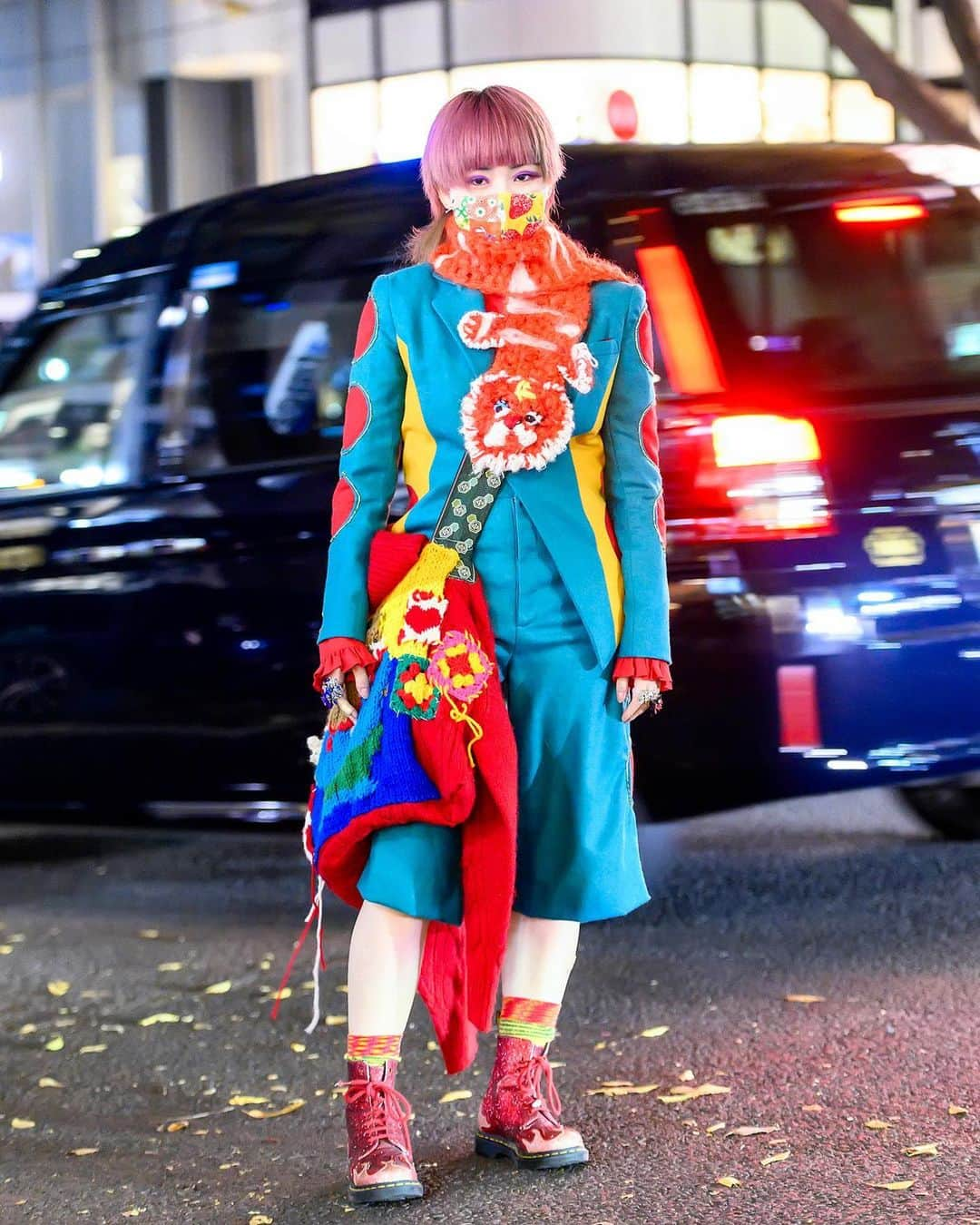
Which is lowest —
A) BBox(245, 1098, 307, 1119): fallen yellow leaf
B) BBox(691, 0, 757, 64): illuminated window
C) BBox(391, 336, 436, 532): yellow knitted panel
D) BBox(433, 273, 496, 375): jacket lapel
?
BBox(245, 1098, 307, 1119): fallen yellow leaf

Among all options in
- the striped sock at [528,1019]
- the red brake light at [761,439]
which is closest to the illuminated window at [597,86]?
the red brake light at [761,439]

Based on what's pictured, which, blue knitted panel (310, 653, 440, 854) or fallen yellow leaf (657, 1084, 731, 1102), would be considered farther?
fallen yellow leaf (657, 1084, 731, 1102)

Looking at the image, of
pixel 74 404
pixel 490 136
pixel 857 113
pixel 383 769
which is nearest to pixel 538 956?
pixel 383 769

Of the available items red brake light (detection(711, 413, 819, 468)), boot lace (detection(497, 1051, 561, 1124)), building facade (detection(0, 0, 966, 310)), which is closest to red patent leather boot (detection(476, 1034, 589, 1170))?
boot lace (detection(497, 1051, 561, 1124))

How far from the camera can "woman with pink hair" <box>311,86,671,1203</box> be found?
11.1 feet

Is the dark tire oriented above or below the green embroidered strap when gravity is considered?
below

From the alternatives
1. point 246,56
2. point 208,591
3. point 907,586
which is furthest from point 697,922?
point 246,56

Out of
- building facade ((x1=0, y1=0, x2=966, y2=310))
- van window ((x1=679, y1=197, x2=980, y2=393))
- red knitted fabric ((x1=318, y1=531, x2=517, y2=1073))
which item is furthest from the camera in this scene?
building facade ((x1=0, y1=0, x2=966, y2=310))

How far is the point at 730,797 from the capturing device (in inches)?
190

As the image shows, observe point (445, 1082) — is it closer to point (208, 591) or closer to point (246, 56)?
point (208, 591)

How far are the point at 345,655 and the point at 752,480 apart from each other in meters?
1.55

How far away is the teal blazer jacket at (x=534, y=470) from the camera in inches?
135

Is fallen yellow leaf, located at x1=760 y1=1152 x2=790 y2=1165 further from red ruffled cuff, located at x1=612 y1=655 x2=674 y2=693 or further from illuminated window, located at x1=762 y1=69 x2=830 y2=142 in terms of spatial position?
illuminated window, located at x1=762 y1=69 x2=830 y2=142

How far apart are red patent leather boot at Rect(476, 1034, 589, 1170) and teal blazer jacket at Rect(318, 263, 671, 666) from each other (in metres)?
0.73
